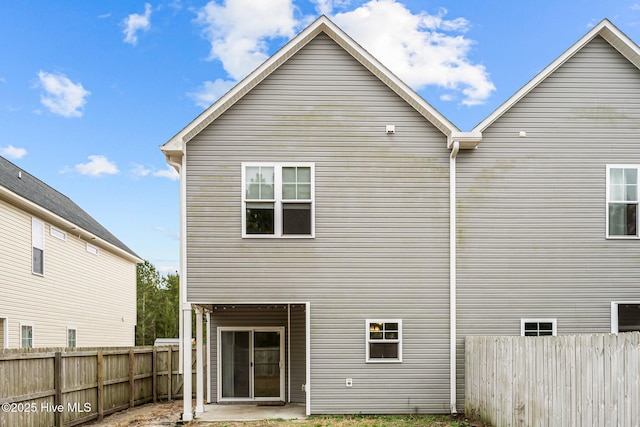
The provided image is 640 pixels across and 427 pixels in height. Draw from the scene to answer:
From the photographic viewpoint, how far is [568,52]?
41.1ft

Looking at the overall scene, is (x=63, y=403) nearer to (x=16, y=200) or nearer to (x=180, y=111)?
(x=16, y=200)

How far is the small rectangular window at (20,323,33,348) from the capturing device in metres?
16.3

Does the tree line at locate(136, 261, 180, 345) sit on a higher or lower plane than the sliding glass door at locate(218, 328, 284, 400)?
lower

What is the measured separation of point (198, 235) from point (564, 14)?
35.0 ft

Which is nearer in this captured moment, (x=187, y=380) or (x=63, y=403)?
(x=63, y=403)

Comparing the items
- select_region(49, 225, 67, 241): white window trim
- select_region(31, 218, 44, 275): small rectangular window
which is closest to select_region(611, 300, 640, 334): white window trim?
select_region(31, 218, 44, 275): small rectangular window

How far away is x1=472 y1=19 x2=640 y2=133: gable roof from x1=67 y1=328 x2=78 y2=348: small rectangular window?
603 inches

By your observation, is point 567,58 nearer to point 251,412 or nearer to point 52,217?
point 251,412

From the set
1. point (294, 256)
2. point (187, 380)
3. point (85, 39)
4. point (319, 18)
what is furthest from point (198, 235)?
point (85, 39)

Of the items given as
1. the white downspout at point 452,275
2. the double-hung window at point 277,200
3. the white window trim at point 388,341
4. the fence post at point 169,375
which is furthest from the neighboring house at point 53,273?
the white downspout at point 452,275

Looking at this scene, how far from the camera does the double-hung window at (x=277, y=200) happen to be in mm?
12234

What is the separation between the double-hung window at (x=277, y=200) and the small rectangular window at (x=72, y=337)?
11.0 metres

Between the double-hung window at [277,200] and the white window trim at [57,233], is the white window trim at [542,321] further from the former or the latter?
the white window trim at [57,233]

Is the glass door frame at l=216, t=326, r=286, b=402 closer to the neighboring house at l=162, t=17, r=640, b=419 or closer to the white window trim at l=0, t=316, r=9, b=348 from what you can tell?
the neighboring house at l=162, t=17, r=640, b=419
